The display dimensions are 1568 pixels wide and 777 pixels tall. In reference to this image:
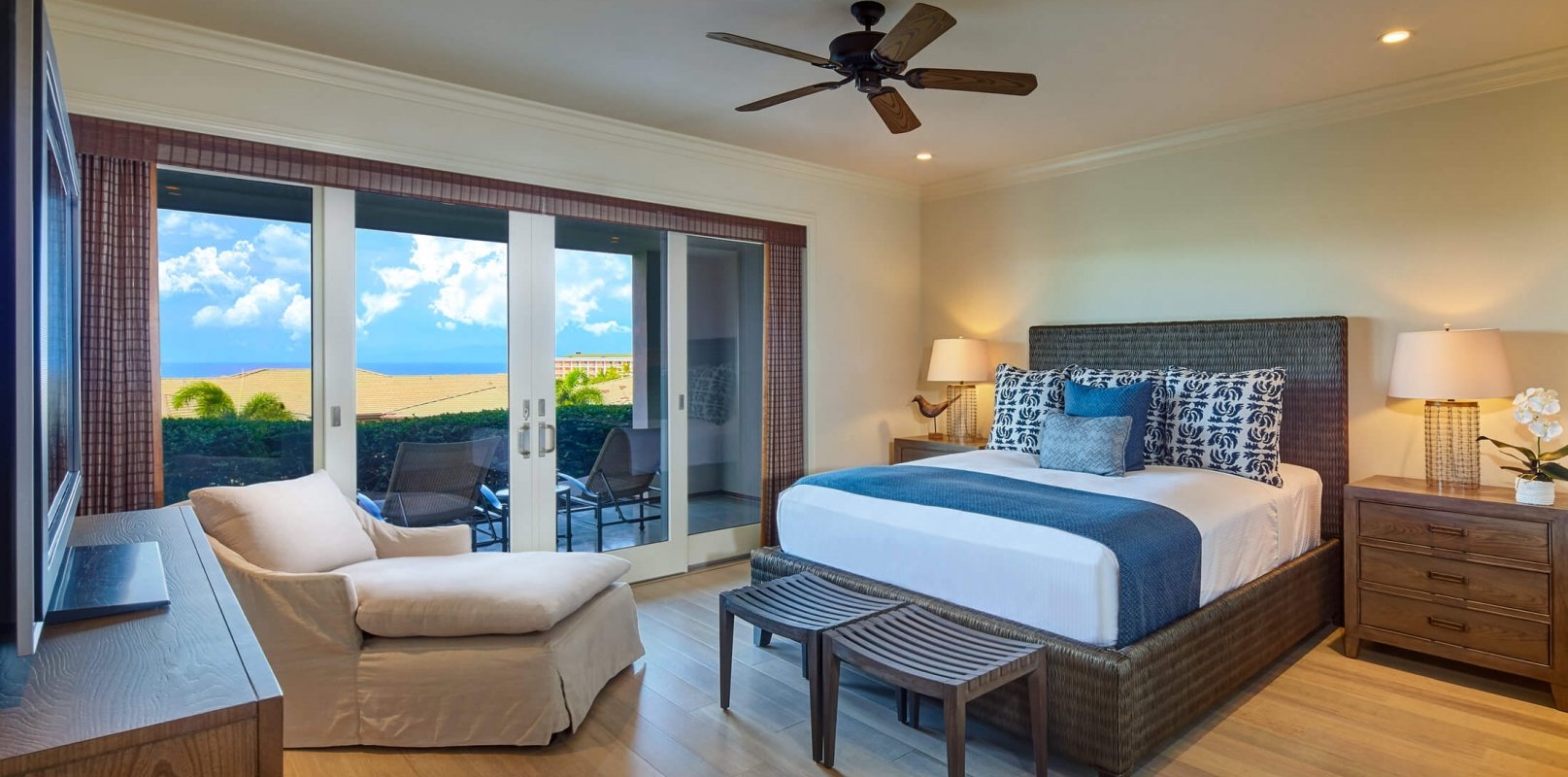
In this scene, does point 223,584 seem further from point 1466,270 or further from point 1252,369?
point 1466,270

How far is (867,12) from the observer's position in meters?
2.77

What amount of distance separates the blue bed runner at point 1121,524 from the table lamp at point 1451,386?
1395 millimetres

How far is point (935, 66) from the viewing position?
3.44m

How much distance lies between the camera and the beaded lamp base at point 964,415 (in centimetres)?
541

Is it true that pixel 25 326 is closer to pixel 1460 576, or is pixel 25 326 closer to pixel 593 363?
pixel 593 363

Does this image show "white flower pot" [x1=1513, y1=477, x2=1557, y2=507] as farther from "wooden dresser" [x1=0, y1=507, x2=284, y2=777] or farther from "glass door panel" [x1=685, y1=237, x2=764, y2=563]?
"wooden dresser" [x1=0, y1=507, x2=284, y2=777]

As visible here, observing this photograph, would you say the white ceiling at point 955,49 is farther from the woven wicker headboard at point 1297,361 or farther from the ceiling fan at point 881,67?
the woven wicker headboard at point 1297,361

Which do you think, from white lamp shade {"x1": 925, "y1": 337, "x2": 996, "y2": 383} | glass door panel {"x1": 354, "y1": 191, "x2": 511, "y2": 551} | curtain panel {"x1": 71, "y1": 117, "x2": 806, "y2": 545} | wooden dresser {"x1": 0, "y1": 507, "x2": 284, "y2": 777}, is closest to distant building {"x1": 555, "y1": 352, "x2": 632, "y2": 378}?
glass door panel {"x1": 354, "y1": 191, "x2": 511, "y2": 551}

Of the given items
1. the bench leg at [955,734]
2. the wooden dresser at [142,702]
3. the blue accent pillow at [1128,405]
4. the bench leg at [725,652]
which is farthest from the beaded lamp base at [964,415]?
the wooden dresser at [142,702]

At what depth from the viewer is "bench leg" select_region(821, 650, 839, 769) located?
242 centimetres

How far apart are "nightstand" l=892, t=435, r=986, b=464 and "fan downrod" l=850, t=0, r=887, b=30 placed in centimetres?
283

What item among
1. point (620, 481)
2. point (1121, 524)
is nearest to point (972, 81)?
point (1121, 524)

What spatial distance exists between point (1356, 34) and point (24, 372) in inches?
153

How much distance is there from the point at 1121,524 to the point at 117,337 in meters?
3.51
